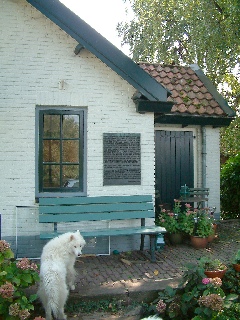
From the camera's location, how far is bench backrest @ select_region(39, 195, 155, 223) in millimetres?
6996

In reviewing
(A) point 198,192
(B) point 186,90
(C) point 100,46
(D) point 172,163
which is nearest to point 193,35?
(B) point 186,90

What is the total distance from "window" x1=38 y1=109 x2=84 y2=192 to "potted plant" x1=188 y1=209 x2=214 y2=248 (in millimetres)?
2368

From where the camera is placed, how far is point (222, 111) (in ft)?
31.0

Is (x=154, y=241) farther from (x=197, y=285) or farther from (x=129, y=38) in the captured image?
(x=129, y=38)

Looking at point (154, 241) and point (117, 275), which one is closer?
point (117, 275)

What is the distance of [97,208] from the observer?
Answer: 23.8 feet

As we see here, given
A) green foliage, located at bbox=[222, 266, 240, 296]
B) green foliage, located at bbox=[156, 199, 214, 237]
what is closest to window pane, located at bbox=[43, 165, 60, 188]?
green foliage, located at bbox=[156, 199, 214, 237]

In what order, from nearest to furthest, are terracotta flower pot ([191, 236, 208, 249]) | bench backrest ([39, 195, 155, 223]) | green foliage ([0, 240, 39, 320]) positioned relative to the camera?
green foliage ([0, 240, 39, 320])
bench backrest ([39, 195, 155, 223])
terracotta flower pot ([191, 236, 208, 249])

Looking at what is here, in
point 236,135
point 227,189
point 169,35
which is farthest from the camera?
point 169,35

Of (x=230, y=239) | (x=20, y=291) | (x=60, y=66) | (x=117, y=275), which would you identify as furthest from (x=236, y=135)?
(x=20, y=291)

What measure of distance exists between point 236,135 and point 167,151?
4912 mm

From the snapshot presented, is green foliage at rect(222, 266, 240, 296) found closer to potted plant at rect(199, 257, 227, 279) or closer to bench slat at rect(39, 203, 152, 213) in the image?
potted plant at rect(199, 257, 227, 279)

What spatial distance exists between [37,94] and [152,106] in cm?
213

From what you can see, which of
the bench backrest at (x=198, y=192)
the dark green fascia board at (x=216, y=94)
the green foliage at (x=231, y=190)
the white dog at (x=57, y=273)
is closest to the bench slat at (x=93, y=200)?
the bench backrest at (x=198, y=192)
